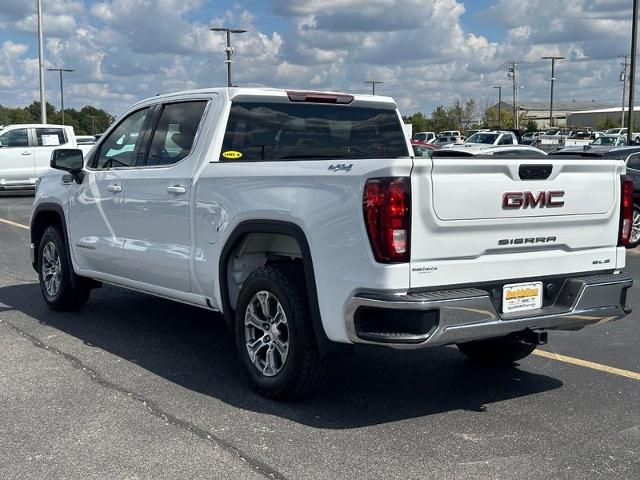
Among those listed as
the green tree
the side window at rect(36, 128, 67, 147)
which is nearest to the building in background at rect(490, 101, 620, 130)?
the green tree

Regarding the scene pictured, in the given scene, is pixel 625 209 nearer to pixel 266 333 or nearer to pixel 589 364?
pixel 589 364

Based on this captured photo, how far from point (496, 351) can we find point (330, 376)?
4.03 ft

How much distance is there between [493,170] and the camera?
15.0 ft

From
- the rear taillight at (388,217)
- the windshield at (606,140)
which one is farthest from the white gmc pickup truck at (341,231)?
the windshield at (606,140)

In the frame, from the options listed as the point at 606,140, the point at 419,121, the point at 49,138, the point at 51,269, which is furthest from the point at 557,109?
the point at 51,269

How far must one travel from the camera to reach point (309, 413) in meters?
4.98

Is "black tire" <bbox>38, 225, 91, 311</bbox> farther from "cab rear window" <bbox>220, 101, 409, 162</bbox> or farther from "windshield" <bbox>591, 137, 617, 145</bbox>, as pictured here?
"windshield" <bbox>591, 137, 617, 145</bbox>

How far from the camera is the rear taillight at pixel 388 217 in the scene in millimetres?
4301

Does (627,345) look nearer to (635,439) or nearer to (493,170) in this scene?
(635,439)

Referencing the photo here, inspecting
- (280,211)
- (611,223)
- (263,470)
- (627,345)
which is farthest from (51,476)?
(627,345)

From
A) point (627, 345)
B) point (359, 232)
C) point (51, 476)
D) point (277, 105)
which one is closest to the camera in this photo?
point (51, 476)

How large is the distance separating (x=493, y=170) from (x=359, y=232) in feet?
2.66

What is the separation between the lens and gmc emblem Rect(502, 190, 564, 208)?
4621 mm

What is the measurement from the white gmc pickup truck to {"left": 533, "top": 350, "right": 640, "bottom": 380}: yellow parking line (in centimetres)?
53
